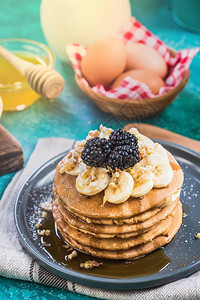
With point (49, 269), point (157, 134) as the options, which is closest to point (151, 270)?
point (49, 269)

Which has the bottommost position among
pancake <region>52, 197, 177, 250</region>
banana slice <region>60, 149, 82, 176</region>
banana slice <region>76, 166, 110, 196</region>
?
pancake <region>52, 197, 177, 250</region>

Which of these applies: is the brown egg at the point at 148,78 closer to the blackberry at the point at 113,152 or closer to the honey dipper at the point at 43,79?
the honey dipper at the point at 43,79

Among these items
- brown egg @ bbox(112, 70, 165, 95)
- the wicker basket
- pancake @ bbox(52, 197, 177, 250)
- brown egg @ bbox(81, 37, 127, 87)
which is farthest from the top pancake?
brown egg @ bbox(81, 37, 127, 87)


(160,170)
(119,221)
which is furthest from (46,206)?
(160,170)

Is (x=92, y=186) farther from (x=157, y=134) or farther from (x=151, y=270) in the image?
(x=157, y=134)

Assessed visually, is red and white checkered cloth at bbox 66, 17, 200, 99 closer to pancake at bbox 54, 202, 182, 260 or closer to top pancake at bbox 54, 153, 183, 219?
top pancake at bbox 54, 153, 183, 219
